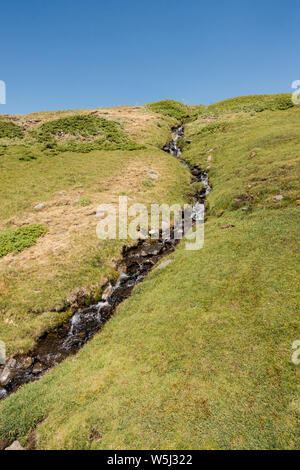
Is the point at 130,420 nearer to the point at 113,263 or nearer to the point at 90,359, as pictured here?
the point at 90,359

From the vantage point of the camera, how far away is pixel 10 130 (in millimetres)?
52469

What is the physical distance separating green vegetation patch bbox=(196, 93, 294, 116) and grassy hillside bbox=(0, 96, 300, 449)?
173 feet

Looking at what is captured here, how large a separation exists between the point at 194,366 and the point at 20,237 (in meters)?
20.9

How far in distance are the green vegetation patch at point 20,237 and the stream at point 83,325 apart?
30.8 feet

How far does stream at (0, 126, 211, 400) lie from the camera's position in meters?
13.4

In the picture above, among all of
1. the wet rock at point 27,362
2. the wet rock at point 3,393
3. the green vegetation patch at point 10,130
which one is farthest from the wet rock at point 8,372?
the green vegetation patch at point 10,130

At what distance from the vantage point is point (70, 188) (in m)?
34.3

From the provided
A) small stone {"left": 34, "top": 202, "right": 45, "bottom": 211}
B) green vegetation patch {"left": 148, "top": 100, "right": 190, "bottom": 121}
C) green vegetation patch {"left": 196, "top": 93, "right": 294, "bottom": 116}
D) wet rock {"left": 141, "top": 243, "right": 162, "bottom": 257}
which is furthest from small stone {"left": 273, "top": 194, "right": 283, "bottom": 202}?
green vegetation patch {"left": 148, "top": 100, "right": 190, "bottom": 121}

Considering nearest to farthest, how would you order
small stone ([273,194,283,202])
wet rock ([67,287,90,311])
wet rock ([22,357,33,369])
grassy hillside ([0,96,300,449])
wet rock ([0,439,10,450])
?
grassy hillside ([0,96,300,449]), wet rock ([0,439,10,450]), wet rock ([22,357,33,369]), wet rock ([67,287,90,311]), small stone ([273,194,283,202])

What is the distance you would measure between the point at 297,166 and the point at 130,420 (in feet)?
96.7

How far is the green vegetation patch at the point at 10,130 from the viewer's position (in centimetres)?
5075

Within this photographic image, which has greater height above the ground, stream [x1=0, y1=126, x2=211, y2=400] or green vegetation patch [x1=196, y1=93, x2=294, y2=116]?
green vegetation patch [x1=196, y1=93, x2=294, y2=116]

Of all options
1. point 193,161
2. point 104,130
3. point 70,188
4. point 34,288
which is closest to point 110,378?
point 34,288

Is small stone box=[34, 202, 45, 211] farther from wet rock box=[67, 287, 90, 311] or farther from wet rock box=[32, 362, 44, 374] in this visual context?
wet rock box=[32, 362, 44, 374]
